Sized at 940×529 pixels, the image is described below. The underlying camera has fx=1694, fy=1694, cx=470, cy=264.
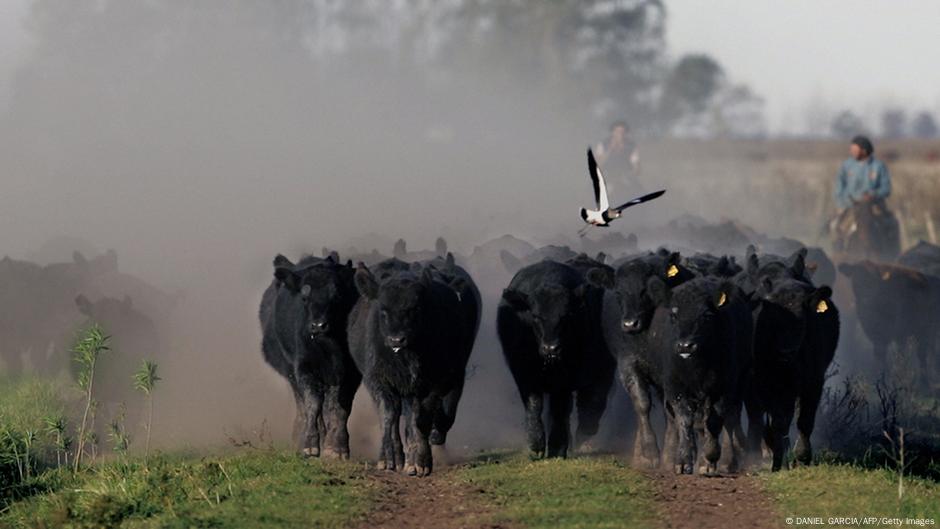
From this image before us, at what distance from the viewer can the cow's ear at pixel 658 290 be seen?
55.9ft

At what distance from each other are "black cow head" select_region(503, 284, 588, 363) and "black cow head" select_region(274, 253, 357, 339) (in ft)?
5.63

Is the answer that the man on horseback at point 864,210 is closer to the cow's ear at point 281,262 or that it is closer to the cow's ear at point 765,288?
the cow's ear at point 765,288

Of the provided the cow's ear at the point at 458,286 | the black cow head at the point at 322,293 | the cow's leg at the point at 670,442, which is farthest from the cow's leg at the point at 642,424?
the black cow head at the point at 322,293

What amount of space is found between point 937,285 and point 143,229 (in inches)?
758

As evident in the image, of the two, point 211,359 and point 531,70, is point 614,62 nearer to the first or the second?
point 531,70

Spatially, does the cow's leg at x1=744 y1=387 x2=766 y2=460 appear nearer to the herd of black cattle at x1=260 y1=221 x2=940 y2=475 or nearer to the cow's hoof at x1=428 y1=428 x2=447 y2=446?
the herd of black cattle at x1=260 y1=221 x2=940 y2=475

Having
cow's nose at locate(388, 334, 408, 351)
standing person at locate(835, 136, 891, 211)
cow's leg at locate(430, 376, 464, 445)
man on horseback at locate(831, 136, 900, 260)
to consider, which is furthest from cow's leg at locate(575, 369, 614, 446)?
standing person at locate(835, 136, 891, 211)

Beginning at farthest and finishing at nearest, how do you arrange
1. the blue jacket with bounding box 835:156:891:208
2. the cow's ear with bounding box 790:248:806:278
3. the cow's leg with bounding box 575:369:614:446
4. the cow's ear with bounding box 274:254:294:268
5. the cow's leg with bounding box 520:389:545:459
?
the blue jacket with bounding box 835:156:891:208 → the cow's ear with bounding box 274:254:294:268 → the cow's leg with bounding box 575:369:614:446 → the cow's ear with bounding box 790:248:806:278 → the cow's leg with bounding box 520:389:545:459

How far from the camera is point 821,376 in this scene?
57.7 ft

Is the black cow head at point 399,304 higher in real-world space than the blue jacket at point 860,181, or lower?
lower

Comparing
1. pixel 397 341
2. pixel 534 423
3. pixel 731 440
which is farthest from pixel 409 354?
pixel 731 440

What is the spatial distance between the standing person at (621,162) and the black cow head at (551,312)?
19148mm

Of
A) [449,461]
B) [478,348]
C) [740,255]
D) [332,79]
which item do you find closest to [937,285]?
[740,255]

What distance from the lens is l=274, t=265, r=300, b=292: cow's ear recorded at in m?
17.8
